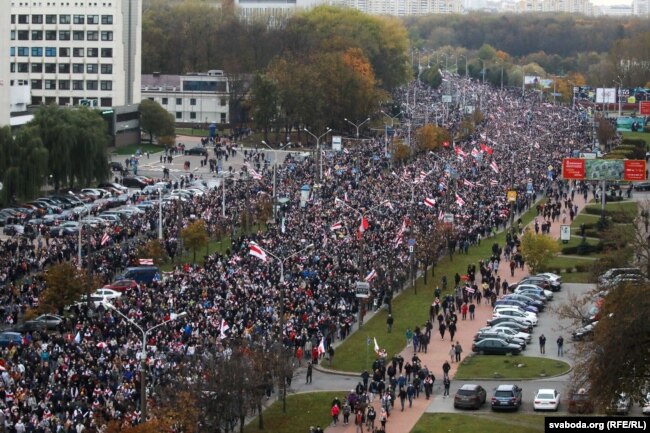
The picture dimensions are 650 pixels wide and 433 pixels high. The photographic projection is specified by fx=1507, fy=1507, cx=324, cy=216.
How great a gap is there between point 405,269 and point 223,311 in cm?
1388

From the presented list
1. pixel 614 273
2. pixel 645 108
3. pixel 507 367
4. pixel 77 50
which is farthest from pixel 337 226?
pixel 645 108

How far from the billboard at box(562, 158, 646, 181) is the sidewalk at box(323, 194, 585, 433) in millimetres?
18113

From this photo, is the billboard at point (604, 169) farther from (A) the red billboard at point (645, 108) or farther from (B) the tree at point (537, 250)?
(A) the red billboard at point (645, 108)

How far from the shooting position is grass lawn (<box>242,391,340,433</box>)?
1639 inches

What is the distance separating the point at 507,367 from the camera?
1898 inches

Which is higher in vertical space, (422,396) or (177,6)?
(177,6)

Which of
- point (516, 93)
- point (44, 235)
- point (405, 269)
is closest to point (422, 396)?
point (405, 269)

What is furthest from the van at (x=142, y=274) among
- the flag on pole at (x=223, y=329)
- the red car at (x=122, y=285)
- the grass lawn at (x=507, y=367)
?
the grass lawn at (x=507, y=367)

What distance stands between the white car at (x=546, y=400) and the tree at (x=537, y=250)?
2185cm

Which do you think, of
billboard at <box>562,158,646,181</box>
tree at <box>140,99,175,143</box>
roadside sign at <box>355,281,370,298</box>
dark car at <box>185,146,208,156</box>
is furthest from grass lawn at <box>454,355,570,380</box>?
tree at <box>140,99,175,143</box>

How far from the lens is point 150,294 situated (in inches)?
2125

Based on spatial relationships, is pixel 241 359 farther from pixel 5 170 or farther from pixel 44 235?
pixel 5 170

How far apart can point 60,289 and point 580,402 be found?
20.3m

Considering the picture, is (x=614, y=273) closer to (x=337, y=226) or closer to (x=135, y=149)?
(x=337, y=226)
